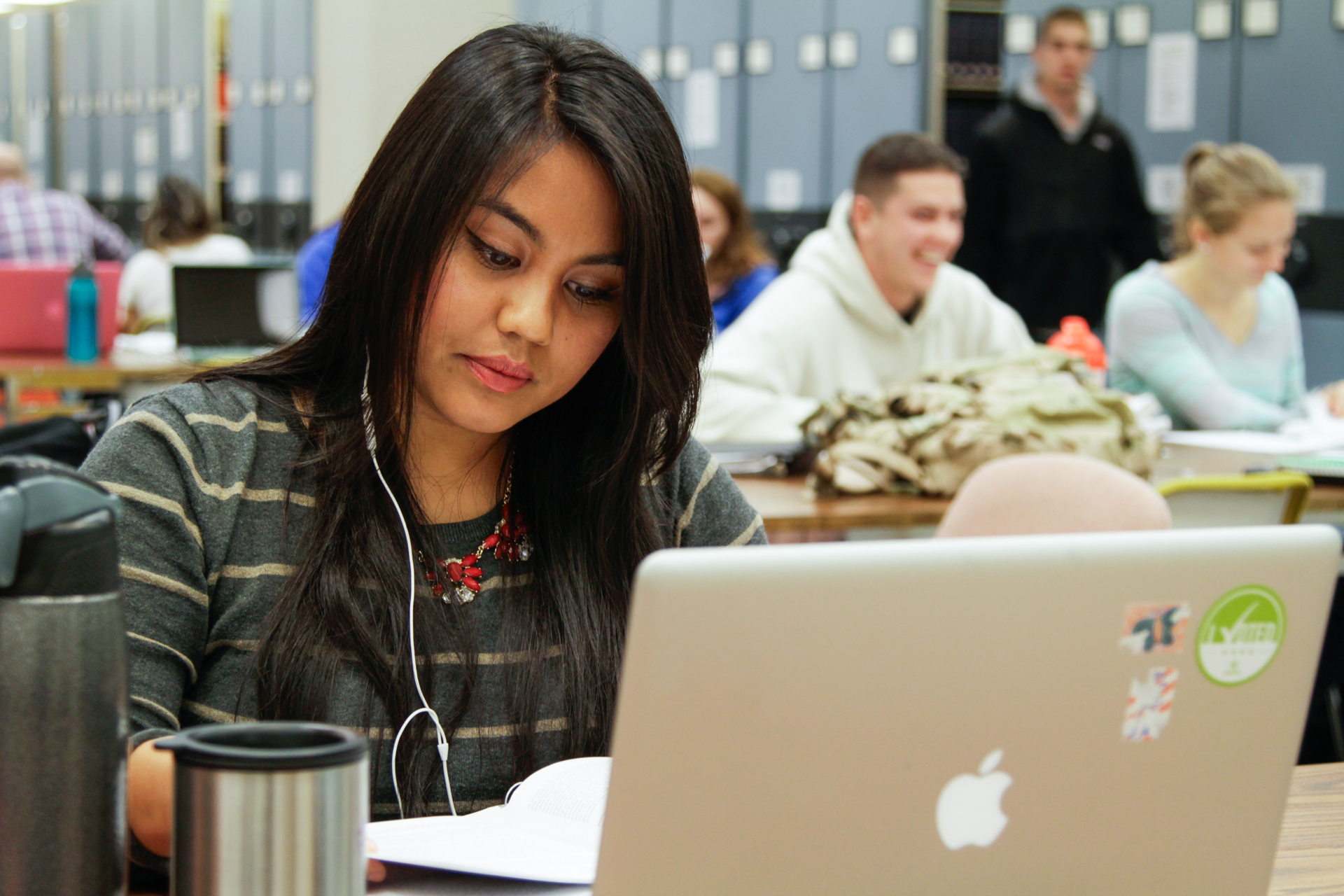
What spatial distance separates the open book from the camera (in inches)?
30.1

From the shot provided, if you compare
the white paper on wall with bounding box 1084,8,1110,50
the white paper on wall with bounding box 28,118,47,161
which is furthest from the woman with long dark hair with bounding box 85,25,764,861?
the white paper on wall with bounding box 28,118,47,161

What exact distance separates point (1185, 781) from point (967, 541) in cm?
19

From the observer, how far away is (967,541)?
2.09 feet

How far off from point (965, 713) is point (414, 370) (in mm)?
584

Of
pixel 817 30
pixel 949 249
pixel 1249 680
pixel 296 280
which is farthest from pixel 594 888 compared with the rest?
pixel 817 30

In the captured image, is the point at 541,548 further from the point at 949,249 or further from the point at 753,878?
the point at 949,249

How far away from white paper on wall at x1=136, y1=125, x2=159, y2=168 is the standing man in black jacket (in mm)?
4823

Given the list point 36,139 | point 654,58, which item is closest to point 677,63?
point 654,58

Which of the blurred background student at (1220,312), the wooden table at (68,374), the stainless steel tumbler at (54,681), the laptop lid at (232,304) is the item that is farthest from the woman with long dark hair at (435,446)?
the laptop lid at (232,304)

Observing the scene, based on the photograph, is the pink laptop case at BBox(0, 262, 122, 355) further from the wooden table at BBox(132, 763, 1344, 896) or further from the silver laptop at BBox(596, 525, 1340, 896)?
the silver laptop at BBox(596, 525, 1340, 896)

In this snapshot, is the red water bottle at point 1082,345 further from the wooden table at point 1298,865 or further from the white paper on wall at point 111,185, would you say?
the white paper on wall at point 111,185

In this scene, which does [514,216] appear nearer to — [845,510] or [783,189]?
[845,510]

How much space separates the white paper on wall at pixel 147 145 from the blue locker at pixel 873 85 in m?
4.46

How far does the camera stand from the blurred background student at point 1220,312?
3.33 m
